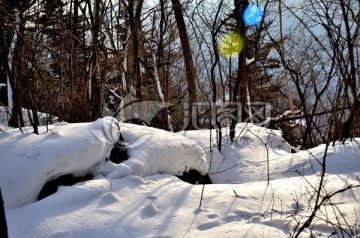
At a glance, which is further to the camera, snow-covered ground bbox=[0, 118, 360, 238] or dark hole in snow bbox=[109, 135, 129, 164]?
dark hole in snow bbox=[109, 135, 129, 164]

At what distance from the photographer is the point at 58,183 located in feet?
8.65

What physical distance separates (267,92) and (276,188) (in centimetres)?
1186

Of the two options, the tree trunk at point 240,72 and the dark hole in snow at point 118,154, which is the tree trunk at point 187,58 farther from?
the dark hole in snow at point 118,154

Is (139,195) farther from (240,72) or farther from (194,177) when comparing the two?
(240,72)

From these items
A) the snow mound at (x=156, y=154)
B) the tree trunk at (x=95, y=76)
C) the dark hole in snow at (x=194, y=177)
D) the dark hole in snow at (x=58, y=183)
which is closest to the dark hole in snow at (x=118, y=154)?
the snow mound at (x=156, y=154)

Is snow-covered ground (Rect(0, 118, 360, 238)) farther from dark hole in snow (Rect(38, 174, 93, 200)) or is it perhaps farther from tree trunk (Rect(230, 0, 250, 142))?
tree trunk (Rect(230, 0, 250, 142))

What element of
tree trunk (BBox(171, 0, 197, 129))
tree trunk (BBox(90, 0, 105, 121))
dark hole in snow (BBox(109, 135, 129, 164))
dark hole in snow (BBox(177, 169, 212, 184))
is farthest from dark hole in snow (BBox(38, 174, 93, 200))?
tree trunk (BBox(171, 0, 197, 129))

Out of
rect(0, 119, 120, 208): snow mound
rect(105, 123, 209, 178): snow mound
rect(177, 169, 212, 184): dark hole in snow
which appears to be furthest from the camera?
rect(177, 169, 212, 184): dark hole in snow

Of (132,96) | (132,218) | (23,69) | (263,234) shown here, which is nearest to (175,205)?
(132,218)

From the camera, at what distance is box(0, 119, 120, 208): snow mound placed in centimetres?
243

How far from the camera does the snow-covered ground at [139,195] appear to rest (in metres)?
2.19

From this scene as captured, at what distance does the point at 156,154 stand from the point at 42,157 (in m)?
0.99

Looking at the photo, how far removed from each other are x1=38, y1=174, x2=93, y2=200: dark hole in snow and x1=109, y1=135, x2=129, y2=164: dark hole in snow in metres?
0.35

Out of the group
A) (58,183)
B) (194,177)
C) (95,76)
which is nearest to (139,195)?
(58,183)
